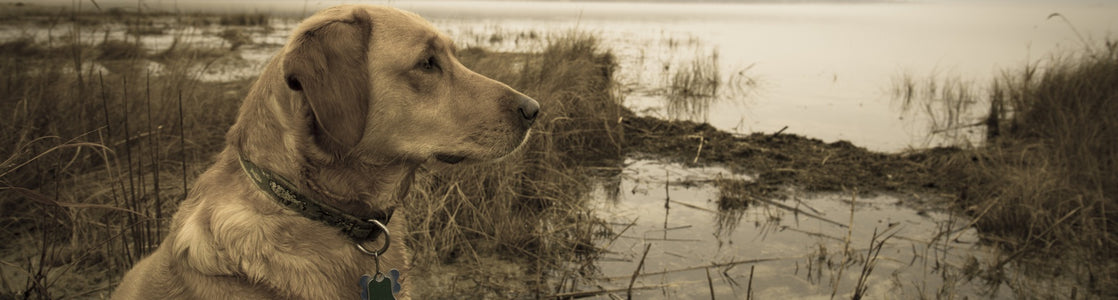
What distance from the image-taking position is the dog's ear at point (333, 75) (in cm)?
200

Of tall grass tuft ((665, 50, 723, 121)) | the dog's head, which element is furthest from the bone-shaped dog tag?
tall grass tuft ((665, 50, 723, 121))

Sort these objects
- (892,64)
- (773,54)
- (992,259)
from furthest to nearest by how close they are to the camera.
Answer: (773,54), (892,64), (992,259)

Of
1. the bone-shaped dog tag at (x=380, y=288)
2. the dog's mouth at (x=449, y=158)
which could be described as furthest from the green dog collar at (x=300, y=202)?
the dog's mouth at (x=449, y=158)

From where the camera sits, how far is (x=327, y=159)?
84.7 inches

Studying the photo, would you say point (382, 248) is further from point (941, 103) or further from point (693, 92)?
point (941, 103)

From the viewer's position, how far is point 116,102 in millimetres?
5387

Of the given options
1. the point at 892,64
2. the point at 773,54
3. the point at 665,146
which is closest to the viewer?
the point at 665,146

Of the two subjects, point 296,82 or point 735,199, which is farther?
point 735,199

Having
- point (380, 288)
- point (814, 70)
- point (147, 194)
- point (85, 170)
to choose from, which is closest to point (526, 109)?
point (380, 288)

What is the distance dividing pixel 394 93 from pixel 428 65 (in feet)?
0.58

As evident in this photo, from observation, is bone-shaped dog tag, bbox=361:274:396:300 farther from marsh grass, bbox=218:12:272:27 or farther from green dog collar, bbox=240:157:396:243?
marsh grass, bbox=218:12:272:27

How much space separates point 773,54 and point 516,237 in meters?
16.2

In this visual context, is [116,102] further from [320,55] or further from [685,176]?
[685,176]

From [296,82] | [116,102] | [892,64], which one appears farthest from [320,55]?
[892,64]
